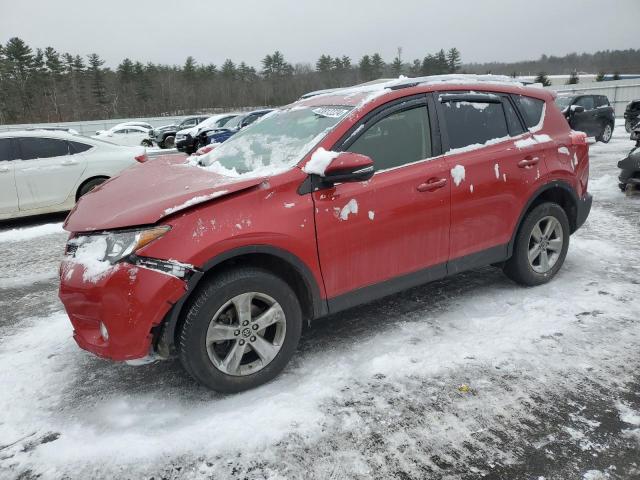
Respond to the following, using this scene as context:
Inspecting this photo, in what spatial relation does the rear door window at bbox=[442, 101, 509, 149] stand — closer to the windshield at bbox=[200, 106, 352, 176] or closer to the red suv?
the red suv

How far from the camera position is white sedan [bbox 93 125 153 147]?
22612 millimetres

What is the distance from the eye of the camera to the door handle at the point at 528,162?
3.88 metres

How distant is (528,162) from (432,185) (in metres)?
1.11

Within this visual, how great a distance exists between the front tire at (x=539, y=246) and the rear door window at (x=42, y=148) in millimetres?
7193

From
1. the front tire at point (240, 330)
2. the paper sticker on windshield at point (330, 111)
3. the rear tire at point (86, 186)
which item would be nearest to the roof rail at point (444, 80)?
the paper sticker on windshield at point (330, 111)

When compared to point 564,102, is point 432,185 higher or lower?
lower

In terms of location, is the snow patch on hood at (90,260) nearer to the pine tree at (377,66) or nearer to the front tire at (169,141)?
the front tire at (169,141)

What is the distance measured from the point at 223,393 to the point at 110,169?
21.1ft

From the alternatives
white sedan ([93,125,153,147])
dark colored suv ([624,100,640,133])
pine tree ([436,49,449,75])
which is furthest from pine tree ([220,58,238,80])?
dark colored suv ([624,100,640,133])

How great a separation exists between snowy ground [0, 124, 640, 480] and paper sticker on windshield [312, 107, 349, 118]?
1621mm

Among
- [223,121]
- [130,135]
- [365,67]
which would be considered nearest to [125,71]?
[365,67]

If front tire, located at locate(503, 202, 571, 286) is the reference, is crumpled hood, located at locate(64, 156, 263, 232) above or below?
above

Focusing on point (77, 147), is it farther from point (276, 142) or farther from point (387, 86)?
point (387, 86)

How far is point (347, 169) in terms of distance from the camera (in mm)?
2869
